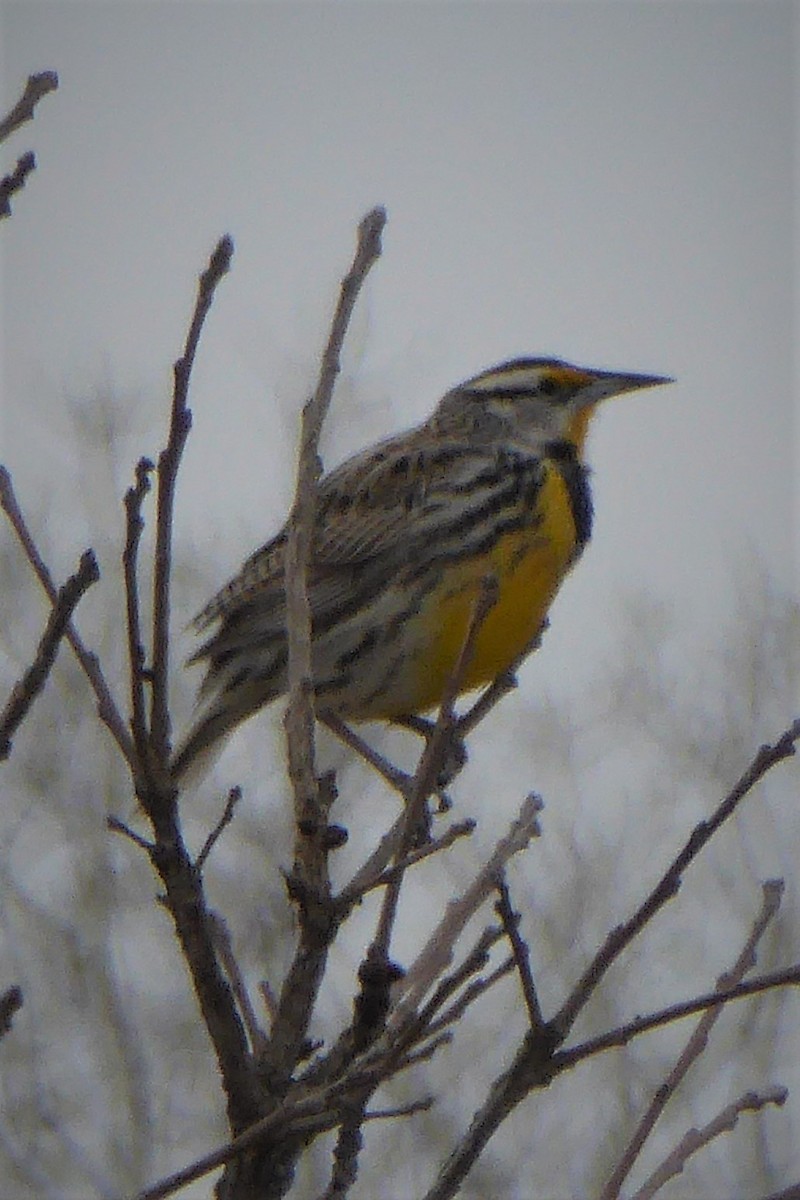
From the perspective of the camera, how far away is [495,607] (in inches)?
171

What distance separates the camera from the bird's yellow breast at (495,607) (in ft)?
14.5

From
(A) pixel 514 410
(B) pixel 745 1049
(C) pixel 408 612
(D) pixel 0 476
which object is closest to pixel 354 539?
(C) pixel 408 612

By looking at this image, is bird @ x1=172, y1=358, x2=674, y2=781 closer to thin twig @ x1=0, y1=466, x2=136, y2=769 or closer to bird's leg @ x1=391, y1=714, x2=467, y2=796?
bird's leg @ x1=391, y1=714, x2=467, y2=796

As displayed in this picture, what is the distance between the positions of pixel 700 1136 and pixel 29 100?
1367 mm

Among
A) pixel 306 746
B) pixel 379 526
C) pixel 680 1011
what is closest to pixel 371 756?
pixel 379 526

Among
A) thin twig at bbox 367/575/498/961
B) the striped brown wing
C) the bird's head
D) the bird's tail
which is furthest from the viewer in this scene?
the bird's head

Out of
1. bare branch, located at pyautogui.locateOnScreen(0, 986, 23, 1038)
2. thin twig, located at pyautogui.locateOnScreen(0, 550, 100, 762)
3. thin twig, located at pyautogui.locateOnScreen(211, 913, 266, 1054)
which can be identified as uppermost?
thin twig, located at pyautogui.locateOnScreen(0, 550, 100, 762)

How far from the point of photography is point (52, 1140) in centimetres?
1019

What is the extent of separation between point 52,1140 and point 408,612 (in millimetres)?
6603

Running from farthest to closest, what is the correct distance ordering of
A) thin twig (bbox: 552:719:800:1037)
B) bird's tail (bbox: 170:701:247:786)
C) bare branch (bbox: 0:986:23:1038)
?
bird's tail (bbox: 170:701:247:786) < thin twig (bbox: 552:719:800:1037) < bare branch (bbox: 0:986:23:1038)

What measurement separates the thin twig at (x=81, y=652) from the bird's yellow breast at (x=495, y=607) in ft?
7.27

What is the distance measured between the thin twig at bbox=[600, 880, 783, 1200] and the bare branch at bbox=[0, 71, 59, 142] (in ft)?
3.96

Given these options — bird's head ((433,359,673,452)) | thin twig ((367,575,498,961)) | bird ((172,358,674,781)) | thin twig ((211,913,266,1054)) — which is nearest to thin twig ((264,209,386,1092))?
thin twig ((211,913,266,1054))

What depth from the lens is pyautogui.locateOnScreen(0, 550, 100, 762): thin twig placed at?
72.4 inches
